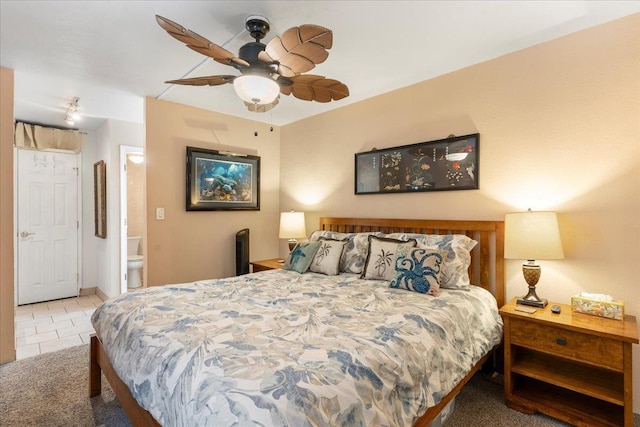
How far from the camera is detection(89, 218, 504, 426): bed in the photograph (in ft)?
3.33

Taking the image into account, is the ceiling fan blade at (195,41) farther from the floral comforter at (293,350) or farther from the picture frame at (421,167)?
the picture frame at (421,167)

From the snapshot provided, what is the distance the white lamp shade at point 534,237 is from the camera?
2.02 m

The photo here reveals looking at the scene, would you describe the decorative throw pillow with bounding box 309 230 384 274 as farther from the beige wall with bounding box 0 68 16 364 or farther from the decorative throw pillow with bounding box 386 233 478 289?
the beige wall with bounding box 0 68 16 364

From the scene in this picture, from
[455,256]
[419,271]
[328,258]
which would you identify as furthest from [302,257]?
[455,256]

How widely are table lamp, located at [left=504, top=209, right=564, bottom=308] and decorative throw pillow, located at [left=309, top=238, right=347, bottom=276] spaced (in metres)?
1.29

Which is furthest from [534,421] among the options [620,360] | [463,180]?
[463,180]

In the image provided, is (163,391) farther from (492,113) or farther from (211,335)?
(492,113)

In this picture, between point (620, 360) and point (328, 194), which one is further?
point (328, 194)

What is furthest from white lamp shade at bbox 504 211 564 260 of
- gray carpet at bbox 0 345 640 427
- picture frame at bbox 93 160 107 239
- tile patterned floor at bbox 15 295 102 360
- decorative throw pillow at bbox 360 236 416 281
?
picture frame at bbox 93 160 107 239

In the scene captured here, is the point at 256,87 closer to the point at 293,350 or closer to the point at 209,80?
the point at 209,80

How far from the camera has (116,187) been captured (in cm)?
412

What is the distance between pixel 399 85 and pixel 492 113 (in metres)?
0.90

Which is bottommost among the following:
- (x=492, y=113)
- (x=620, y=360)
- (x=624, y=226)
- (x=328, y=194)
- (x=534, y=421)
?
(x=534, y=421)

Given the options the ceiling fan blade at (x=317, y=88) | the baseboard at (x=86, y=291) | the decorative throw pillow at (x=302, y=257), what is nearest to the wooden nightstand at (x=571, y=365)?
the decorative throw pillow at (x=302, y=257)
